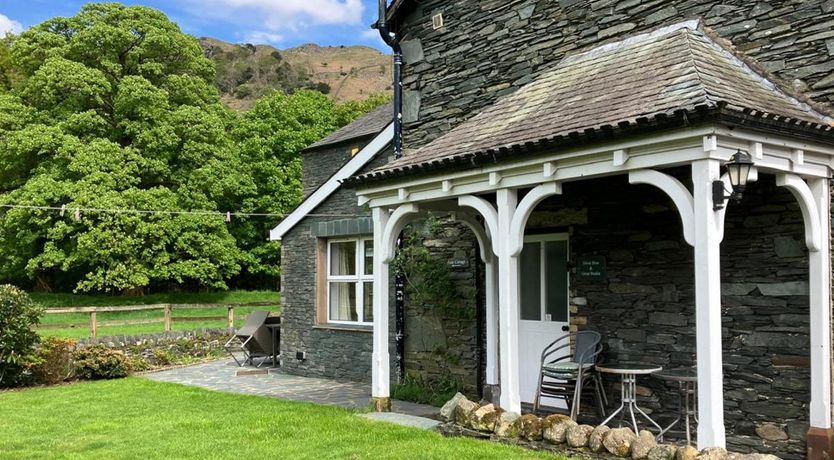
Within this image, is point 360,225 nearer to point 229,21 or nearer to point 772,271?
point 772,271

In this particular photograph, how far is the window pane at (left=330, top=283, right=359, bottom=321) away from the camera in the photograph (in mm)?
12328

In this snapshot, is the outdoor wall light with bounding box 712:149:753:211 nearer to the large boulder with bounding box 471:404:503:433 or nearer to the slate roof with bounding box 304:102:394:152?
the large boulder with bounding box 471:404:503:433

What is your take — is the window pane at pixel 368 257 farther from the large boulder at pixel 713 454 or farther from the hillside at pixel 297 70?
the hillside at pixel 297 70

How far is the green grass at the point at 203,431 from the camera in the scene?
6.35 meters

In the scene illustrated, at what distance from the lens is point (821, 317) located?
19.0 feet

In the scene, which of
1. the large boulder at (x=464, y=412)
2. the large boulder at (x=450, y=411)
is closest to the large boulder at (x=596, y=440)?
the large boulder at (x=464, y=412)

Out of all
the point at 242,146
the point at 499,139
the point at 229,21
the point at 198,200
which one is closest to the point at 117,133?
the point at 198,200

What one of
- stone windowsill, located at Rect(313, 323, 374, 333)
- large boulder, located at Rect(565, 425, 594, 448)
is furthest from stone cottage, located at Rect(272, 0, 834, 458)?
stone windowsill, located at Rect(313, 323, 374, 333)

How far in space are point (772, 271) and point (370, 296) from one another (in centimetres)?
697

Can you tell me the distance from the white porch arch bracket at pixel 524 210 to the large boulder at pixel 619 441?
1760 mm

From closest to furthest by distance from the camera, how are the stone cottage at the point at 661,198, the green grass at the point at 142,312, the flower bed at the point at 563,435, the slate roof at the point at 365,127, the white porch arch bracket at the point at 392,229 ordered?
the flower bed at the point at 563,435 < the stone cottage at the point at 661,198 < the white porch arch bracket at the point at 392,229 < the slate roof at the point at 365,127 < the green grass at the point at 142,312

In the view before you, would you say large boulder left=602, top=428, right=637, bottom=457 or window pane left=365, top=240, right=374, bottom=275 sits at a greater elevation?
window pane left=365, top=240, right=374, bottom=275

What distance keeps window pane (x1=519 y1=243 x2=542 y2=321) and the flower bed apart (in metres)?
1.85

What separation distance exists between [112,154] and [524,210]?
21346 mm
